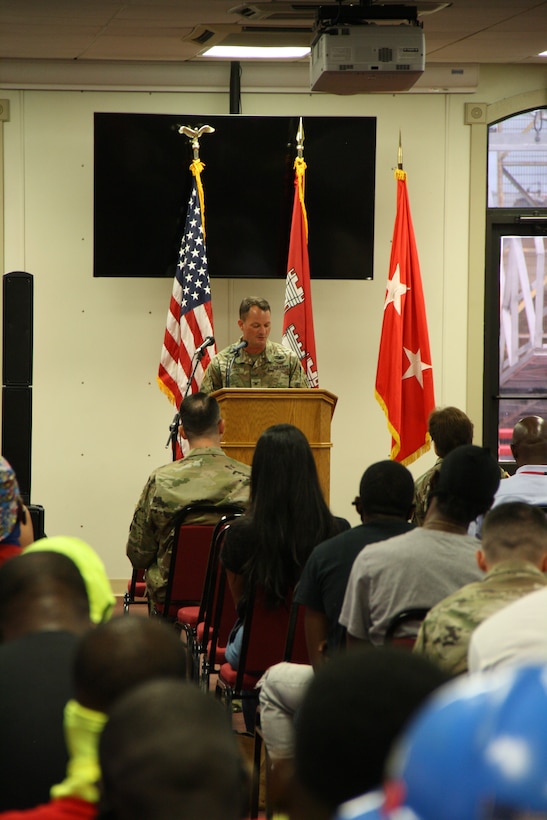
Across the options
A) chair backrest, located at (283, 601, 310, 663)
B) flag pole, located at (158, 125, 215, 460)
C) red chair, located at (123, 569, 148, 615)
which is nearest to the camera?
chair backrest, located at (283, 601, 310, 663)

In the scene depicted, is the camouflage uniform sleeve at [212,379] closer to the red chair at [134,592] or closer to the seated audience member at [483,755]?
the red chair at [134,592]

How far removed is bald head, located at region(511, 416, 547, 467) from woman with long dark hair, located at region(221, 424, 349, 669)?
143 centimetres

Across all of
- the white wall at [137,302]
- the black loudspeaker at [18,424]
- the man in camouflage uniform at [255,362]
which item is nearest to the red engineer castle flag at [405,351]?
the white wall at [137,302]

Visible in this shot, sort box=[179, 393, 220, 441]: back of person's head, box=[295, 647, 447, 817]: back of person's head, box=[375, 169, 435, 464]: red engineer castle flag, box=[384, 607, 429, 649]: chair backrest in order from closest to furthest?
box=[295, 647, 447, 817]: back of person's head
box=[384, 607, 429, 649]: chair backrest
box=[179, 393, 220, 441]: back of person's head
box=[375, 169, 435, 464]: red engineer castle flag

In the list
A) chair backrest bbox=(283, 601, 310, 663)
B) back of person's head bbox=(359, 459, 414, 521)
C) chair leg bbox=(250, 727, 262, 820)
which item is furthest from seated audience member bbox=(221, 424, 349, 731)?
back of person's head bbox=(359, 459, 414, 521)

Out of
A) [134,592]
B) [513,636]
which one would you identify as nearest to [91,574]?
[513,636]

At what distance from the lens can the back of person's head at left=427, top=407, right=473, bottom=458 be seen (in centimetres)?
479

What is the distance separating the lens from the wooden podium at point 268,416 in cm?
556

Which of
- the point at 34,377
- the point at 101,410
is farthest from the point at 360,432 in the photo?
the point at 34,377

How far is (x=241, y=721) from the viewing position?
5.21m

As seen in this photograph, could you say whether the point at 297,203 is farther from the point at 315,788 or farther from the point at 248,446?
the point at 315,788

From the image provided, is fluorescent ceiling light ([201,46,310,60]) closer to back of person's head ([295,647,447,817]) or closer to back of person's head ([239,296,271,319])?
back of person's head ([239,296,271,319])

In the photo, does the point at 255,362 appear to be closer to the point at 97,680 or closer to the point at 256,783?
the point at 256,783

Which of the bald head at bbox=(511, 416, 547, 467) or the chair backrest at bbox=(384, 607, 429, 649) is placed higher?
the bald head at bbox=(511, 416, 547, 467)
